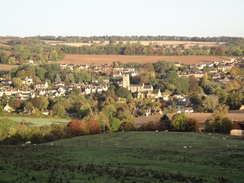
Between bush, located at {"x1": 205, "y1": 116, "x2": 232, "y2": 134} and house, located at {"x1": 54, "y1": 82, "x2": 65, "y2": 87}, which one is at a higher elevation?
bush, located at {"x1": 205, "y1": 116, "x2": 232, "y2": 134}

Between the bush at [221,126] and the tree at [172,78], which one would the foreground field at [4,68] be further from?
the bush at [221,126]

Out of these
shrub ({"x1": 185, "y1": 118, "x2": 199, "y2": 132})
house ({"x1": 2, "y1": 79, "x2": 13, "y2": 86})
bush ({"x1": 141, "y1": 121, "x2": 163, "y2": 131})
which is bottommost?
house ({"x1": 2, "y1": 79, "x2": 13, "y2": 86})

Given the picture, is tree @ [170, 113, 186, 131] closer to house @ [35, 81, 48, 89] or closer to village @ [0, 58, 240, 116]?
village @ [0, 58, 240, 116]

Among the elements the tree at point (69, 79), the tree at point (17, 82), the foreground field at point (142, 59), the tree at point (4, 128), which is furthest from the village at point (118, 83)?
the tree at point (4, 128)

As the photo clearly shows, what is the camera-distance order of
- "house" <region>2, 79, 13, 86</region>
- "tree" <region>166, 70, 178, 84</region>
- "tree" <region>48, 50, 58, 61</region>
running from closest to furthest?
1. "house" <region>2, 79, 13, 86</region>
2. "tree" <region>166, 70, 178, 84</region>
3. "tree" <region>48, 50, 58, 61</region>

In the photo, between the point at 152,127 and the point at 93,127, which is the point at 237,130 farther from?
the point at 93,127

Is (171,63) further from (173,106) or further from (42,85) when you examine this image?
(173,106)

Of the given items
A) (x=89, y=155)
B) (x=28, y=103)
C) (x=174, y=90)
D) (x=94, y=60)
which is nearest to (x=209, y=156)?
(x=89, y=155)

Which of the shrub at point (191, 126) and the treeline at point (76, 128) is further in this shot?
the shrub at point (191, 126)

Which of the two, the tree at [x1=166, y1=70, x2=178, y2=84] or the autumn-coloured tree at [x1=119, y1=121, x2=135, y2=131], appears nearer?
the autumn-coloured tree at [x1=119, y1=121, x2=135, y2=131]

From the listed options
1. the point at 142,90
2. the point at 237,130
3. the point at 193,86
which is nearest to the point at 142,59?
the point at 142,90

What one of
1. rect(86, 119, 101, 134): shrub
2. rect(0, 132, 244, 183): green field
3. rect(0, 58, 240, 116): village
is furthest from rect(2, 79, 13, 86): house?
rect(0, 132, 244, 183): green field

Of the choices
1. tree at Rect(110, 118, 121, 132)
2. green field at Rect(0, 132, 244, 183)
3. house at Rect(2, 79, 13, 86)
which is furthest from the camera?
house at Rect(2, 79, 13, 86)

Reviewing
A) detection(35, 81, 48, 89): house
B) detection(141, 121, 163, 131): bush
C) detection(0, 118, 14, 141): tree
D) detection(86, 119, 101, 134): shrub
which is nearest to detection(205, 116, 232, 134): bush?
detection(141, 121, 163, 131): bush
